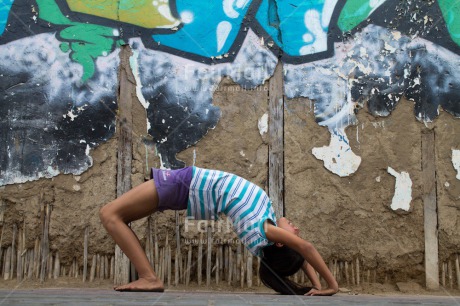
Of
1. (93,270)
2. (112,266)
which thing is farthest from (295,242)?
(93,270)

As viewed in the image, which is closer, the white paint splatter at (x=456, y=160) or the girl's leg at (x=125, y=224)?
the girl's leg at (x=125, y=224)

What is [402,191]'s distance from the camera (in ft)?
18.3

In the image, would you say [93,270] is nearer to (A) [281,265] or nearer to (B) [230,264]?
(B) [230,264]

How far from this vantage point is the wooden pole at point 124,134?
5.44m

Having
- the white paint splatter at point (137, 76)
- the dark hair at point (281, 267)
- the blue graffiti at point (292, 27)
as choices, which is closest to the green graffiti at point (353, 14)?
the blue graffiti at point (292, 27)

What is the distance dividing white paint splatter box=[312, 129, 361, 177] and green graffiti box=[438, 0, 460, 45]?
1.43 metres

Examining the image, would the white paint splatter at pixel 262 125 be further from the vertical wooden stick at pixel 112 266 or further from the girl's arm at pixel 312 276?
A: the vertical wooden stick at pixel 112 266

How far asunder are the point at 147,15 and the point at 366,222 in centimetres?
277

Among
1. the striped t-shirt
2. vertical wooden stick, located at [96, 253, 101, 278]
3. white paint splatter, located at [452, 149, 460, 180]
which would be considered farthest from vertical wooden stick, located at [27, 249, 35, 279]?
white paint splatter, located at [452, 149, 460, 180]

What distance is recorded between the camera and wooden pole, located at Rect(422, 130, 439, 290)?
5.49 m

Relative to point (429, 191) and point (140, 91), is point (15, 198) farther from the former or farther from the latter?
point (429, 191)

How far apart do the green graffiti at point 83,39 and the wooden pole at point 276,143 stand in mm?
1480

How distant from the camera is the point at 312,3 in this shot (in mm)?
5770

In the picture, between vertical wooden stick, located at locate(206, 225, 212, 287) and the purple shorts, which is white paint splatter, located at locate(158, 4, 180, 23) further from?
the purple shorts
